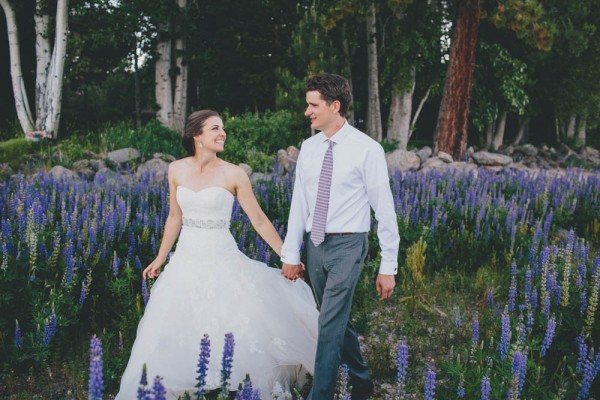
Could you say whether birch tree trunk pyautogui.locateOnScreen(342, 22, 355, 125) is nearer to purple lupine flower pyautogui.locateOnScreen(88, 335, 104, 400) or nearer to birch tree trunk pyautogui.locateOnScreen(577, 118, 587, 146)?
birch tree trunk pyautogui.locateOnScreen(577, 118, 587, 146)

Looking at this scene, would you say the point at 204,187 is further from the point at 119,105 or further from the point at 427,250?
the point at 119,105

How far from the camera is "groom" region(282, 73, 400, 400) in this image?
10.3ft

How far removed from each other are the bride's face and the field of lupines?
1.22m

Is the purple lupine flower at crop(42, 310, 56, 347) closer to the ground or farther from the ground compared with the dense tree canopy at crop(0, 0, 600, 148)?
closer to the ground

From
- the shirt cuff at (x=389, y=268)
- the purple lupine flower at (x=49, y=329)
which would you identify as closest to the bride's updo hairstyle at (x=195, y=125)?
the purple lupine flower at (x=49, y=329)

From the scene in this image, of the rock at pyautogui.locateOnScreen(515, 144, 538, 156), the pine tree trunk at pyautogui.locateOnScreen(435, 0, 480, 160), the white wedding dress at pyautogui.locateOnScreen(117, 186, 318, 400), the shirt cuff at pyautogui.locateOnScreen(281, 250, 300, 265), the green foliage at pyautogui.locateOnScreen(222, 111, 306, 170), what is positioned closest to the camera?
the white wedding dress at pyautogui.locateOnScreen(117, 186, 318, 400)

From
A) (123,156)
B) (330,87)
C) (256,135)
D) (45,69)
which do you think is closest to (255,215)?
(330,87)

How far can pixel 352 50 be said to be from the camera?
816 inches

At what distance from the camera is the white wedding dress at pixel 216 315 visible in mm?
3275

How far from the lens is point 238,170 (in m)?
3.83

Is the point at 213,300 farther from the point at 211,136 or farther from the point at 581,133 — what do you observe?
the point at 581,133

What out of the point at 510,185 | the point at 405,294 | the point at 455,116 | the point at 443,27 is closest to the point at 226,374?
the point at 405,294

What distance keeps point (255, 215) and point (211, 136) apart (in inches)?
25.6

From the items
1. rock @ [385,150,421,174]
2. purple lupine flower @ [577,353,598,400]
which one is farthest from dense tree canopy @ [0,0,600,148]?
purple lupine flower @ [577,353,598,400]
